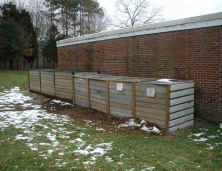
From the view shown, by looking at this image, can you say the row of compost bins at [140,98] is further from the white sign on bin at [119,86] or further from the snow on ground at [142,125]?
the snow on ground at [142,125]

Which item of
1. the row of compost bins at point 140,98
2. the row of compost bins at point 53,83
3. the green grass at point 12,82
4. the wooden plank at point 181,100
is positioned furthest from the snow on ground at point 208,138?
the green grass at point 12,82

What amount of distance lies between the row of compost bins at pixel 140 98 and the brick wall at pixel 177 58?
69 cm

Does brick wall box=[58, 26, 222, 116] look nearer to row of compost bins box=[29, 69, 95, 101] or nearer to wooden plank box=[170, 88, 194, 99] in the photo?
wooden plank box=[170, 88, 194, 99]

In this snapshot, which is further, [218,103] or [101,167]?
[218,103]

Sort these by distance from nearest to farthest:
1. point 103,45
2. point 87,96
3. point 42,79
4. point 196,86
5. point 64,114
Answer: point 196,86 < point 64,114 < point 87,96 < point 103,45 < point 42,79

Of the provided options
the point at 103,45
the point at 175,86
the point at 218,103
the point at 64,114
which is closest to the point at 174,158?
the point at 175,86

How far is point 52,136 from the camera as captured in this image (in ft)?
18.5

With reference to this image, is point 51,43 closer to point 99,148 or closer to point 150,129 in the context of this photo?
point 150,129

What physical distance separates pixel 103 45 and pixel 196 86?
5.64 m

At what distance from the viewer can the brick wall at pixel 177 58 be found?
6.85m

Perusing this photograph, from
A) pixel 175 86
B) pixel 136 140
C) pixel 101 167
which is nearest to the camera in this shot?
pixel 101 167

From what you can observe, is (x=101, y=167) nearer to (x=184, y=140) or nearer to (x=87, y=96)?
(x=184, y=140)

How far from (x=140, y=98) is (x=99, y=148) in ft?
8.21

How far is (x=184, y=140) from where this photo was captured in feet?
17.7
